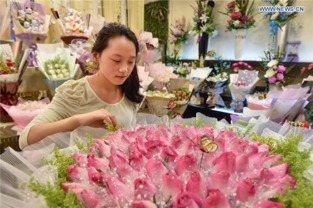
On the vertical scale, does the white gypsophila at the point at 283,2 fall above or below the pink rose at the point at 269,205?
above

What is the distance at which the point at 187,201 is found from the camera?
0.40 meters

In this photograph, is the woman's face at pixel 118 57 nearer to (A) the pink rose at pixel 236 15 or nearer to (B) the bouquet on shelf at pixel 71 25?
(B) the bouquet on shelf at pixel 71 25

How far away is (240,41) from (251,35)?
218 millimetres

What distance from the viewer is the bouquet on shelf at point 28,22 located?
6.96 feet

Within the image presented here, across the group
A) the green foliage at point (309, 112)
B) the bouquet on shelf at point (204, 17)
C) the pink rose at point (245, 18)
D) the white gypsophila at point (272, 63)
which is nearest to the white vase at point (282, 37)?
the white gypsophila at point (272, 63)

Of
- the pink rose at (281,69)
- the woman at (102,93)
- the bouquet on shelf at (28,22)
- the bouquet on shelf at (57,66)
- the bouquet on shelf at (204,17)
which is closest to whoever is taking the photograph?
the woman at (102,93)

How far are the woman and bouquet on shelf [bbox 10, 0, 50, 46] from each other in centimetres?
114

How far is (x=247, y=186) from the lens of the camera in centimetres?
43

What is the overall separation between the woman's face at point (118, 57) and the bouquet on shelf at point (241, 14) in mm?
2469

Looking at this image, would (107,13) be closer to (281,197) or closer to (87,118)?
(87,118)

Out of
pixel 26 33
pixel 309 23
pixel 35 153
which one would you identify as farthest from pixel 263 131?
pixel 309 23

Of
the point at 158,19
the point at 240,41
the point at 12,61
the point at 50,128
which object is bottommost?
the point at 50,128

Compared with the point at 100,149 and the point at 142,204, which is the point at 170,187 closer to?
the point at 142,204

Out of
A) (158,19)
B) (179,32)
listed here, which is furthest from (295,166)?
(158,19)
